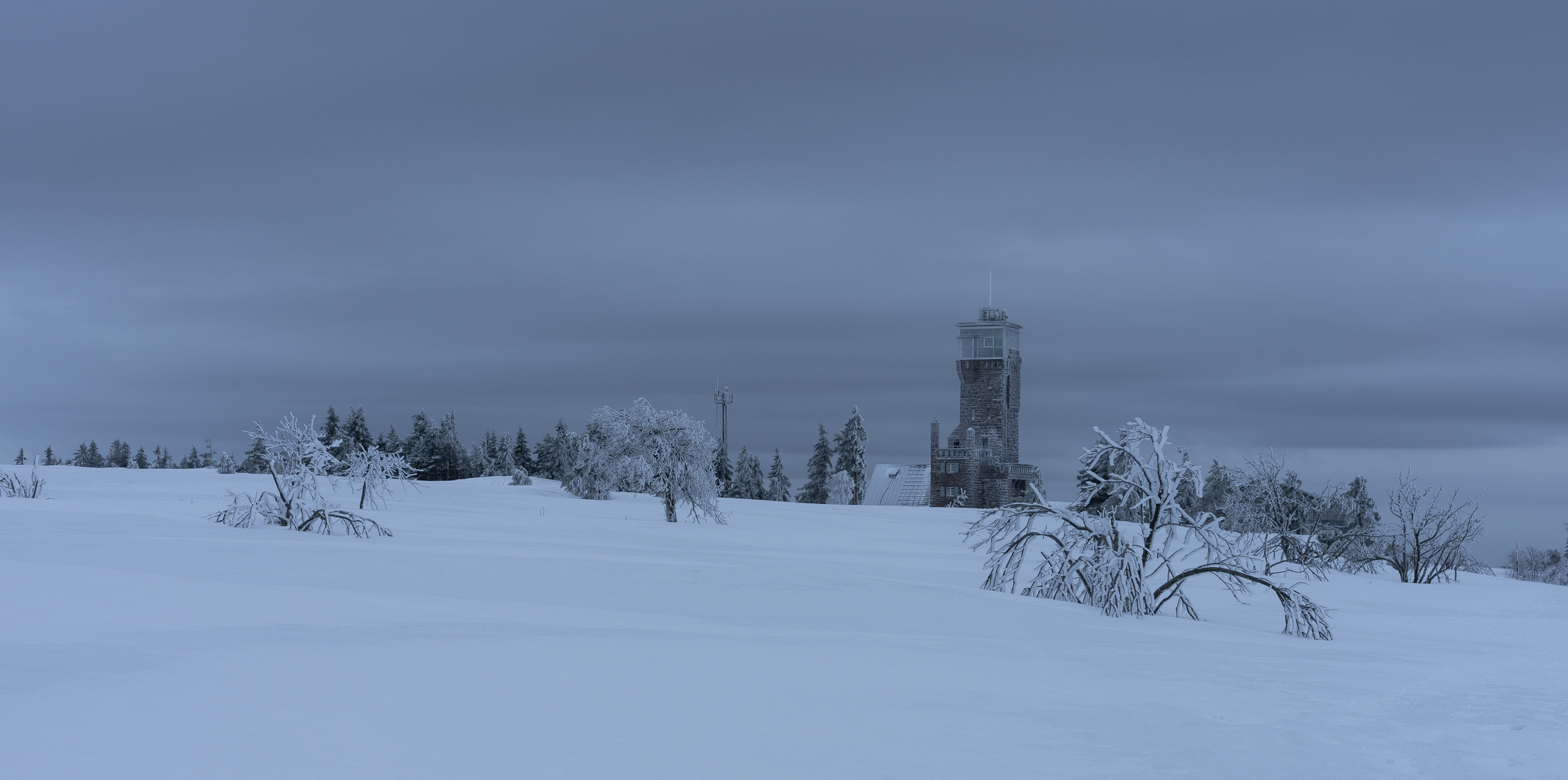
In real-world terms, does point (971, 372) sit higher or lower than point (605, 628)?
higher

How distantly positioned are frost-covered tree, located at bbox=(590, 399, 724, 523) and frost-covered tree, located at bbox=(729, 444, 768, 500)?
3803cm

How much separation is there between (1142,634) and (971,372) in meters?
56.3

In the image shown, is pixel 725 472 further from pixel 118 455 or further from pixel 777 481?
pixel 118 455

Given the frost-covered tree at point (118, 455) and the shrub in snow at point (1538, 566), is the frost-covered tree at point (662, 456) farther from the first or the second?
the frost-covered tree at point (118, 455)

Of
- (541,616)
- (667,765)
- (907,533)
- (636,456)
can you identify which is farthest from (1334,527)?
(667,765)

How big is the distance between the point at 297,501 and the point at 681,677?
17.1m

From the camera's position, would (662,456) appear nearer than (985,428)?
Yes

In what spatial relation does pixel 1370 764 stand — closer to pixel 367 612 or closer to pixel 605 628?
pixel 605 628

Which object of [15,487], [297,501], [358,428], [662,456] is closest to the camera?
[297,501]

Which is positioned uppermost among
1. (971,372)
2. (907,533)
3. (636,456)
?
(971,372)

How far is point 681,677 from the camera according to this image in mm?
8125

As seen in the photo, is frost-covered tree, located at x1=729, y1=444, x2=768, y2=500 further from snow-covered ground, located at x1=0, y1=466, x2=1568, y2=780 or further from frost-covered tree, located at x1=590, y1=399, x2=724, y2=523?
snow-covered ground, located at x1=0, y1=466, x2=1568, y2=780

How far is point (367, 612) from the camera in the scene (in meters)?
11.0

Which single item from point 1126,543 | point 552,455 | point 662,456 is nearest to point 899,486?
point 552,455
